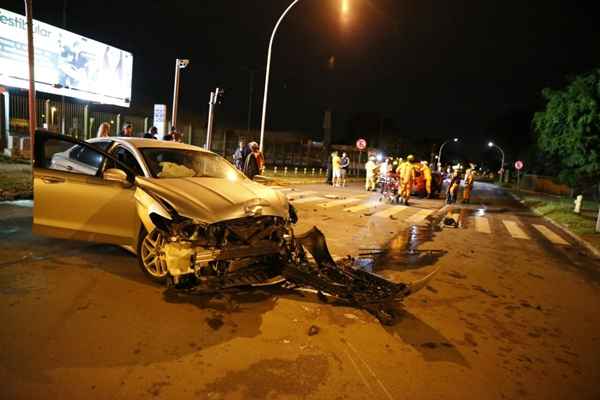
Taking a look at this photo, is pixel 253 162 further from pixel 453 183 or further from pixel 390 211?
pixel 453 183

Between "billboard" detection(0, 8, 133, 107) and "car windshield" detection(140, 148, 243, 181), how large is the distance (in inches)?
692

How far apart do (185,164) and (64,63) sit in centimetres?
1965

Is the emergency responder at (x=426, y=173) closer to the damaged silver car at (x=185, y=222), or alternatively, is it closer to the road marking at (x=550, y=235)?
the road marking at (x=550, y=235)

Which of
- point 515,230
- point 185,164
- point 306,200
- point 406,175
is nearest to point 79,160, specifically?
point 185,164

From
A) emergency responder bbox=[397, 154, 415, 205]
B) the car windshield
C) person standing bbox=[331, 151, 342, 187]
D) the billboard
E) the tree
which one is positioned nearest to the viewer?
the car windshield

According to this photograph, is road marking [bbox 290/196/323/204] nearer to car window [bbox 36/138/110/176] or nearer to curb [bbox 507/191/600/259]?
curb [bbox 507/191/600/259]

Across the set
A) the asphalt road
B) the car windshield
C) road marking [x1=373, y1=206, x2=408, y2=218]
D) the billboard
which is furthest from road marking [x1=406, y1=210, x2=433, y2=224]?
the billboard

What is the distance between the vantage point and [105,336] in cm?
395

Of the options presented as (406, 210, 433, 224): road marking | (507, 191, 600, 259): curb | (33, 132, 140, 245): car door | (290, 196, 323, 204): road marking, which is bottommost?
(507, 191, 600, 259): curb

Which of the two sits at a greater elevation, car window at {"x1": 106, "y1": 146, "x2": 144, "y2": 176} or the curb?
car window at {"x1": 106, "y1": 146, "x2": 144, "y2": 176}

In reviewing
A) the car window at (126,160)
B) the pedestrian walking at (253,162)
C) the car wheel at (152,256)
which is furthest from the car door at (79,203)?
the pedestrian walking at (253,162)

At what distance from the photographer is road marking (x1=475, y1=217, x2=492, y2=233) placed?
13021mm

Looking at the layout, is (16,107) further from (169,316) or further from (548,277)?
(548,277)

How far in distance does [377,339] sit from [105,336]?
2606mm
